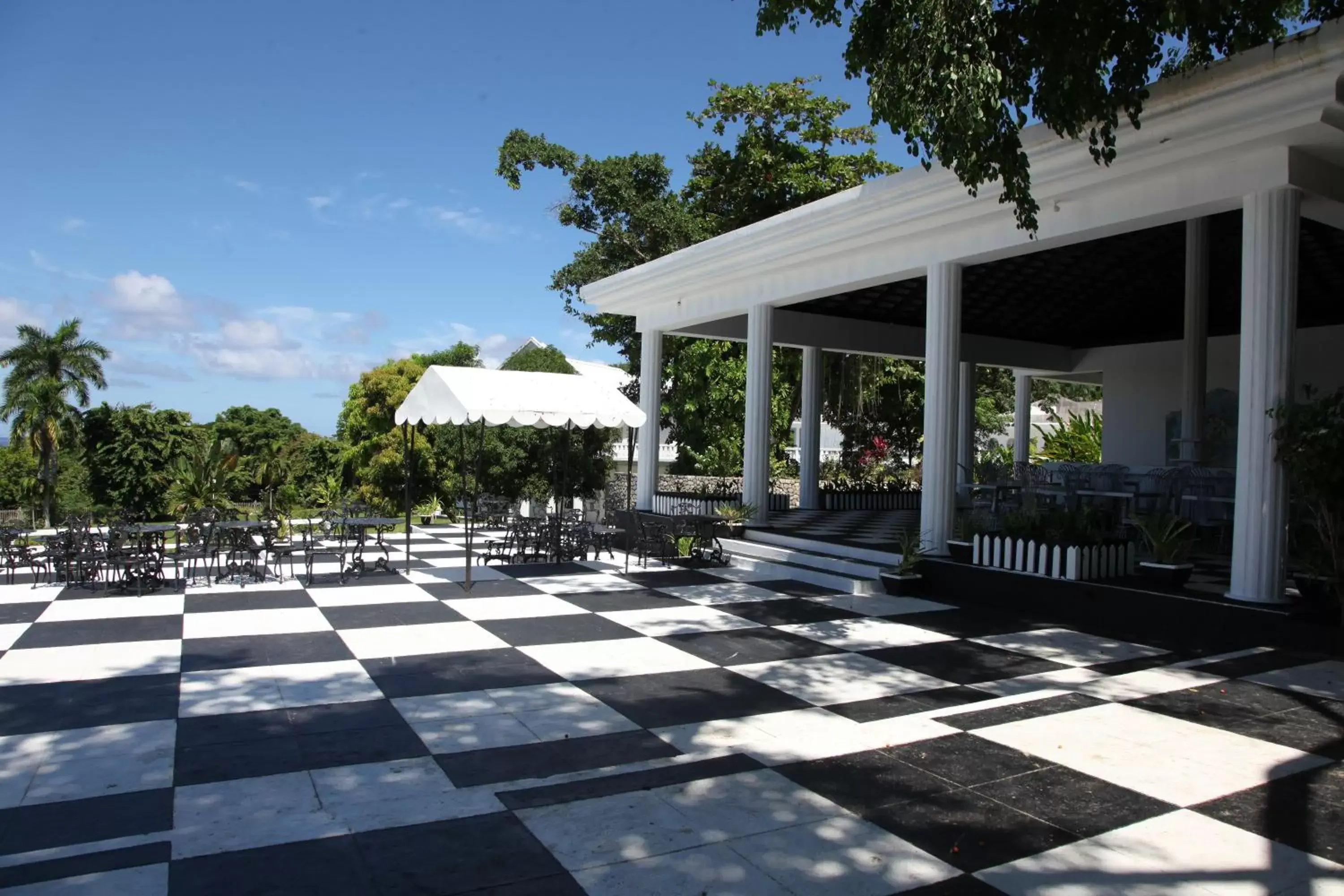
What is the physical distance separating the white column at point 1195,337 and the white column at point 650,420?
341 inches

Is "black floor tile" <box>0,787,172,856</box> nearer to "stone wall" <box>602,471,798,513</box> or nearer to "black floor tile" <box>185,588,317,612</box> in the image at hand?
"black floor tile" <box>185,588,317,612</box>

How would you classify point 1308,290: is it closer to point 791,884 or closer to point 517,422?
point 517,422

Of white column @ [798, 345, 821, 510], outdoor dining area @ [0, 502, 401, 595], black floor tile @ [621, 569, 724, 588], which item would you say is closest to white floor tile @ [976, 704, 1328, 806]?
black floor tile @ [621, 569, 724, 588]

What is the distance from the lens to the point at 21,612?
29.4ft

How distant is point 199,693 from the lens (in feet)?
20.1

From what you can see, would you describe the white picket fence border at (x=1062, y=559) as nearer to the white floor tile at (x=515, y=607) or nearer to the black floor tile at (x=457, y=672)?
the white floor tile at (x=515, y=607)

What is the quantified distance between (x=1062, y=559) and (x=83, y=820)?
27.9 ft

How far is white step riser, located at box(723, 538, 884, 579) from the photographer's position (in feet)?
37.7

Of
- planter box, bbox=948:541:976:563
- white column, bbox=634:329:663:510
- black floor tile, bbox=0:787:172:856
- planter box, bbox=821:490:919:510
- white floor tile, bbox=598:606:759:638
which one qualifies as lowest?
black floor tile, bbox=0:787:172:856

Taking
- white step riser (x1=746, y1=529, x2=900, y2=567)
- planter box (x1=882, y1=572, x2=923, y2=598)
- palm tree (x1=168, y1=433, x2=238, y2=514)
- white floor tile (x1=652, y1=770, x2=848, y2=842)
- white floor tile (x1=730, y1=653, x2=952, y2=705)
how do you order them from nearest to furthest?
white floor tile (x1=652, y1=770, x2=848, y2=842) < white floor tile (x1=730, y1=653, x2=952, y2=705) < planter box (x1=882, y1=572, x2=923, y2=598) < white step riser (x1=746, y1=529, x2=900, y2=567) < palm tree (x1=168, y1=433, x2=238, y2=514)

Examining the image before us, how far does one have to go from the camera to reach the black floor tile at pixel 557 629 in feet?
26.3

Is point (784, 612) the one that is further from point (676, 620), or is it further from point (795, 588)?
point (795, 588)

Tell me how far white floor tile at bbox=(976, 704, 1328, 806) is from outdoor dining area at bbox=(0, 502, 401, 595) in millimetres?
8600

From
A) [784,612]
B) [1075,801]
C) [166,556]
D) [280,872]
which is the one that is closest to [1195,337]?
[784,612]
